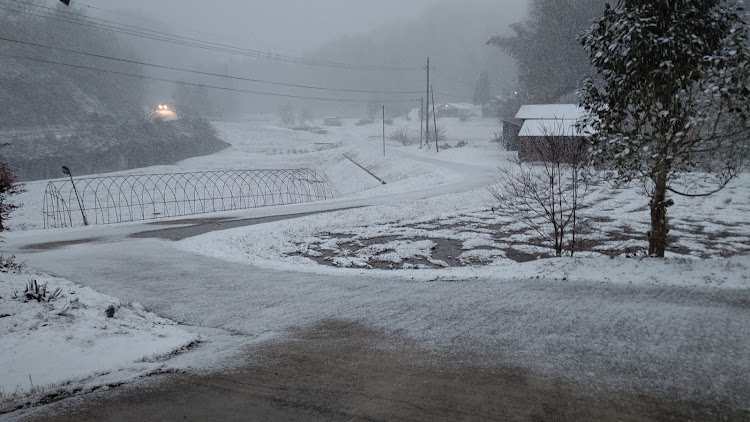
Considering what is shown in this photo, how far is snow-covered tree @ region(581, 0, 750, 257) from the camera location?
6172mm

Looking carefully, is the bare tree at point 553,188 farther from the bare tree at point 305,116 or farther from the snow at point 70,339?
the bare tree at point 305,116

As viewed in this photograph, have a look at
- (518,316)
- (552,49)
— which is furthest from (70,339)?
(552,49)

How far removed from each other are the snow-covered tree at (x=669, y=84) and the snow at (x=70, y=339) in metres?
7.04

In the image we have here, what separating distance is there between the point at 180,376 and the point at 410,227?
11.3 metres

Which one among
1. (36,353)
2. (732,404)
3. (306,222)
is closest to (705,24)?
(732,404)

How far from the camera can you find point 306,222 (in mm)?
15617

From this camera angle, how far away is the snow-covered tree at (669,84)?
6172 millimetres

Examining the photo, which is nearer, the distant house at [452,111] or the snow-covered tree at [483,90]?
the distant house at [452,111]

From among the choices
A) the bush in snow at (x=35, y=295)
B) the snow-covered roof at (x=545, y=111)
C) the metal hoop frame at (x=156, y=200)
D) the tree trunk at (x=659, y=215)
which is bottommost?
the metal hoop frame at (x=156, y=200)

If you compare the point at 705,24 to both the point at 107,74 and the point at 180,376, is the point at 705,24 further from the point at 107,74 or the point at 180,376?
the point at 107,74

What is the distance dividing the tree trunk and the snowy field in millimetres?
469

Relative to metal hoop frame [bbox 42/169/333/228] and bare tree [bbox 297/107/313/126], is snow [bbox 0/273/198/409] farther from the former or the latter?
bare tree [bbox 297/107/313/126]

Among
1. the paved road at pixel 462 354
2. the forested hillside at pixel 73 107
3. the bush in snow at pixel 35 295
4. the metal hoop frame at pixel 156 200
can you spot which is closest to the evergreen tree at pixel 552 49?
the metal hoop frame at pixel 156 200

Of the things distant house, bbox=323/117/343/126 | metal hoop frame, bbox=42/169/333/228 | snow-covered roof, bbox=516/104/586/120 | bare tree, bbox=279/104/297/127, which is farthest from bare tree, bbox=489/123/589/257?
bare tree, bbox=279/104/297/127
